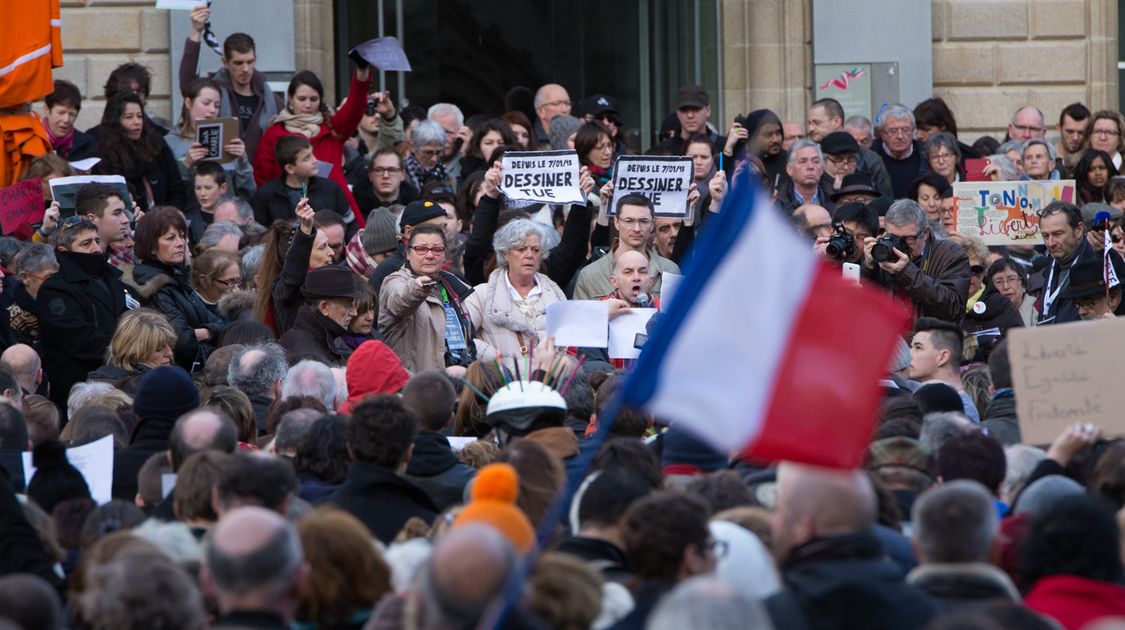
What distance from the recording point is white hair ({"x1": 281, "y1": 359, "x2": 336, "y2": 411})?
7.68 meters

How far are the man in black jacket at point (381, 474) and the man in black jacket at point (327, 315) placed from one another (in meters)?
3.15

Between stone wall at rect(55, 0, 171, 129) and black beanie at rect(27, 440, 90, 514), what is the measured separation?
31.0 ft

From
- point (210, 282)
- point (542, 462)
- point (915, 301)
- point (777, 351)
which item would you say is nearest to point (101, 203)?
point (210, 282)

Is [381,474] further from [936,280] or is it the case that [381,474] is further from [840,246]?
[936,280]

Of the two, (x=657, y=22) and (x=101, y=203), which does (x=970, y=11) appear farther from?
(x=101, y=203)

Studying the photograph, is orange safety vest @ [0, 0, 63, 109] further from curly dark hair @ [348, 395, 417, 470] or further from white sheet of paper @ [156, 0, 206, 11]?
curly dark hair @ [348, 395, 417, 470]

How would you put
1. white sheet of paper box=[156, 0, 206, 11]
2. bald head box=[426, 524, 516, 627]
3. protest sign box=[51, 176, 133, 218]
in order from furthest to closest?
1. white sheet of paper box=[156, 0, 206, 11]
2. protest sign box=[51, 176, 133, 218]
3. bald head box=[426, 524, 516, 627]

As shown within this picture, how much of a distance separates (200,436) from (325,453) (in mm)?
541

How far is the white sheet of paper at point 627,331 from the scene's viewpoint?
31.5 ft

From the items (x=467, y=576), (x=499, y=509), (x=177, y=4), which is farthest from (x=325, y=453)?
(x=177, y=4)

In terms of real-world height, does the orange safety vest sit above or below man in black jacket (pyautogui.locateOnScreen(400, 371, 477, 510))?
above

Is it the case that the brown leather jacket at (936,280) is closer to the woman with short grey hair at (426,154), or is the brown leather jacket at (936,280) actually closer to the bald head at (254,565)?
the woman with short grey hair at (426,154)

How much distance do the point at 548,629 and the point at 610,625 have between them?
12.3 inches

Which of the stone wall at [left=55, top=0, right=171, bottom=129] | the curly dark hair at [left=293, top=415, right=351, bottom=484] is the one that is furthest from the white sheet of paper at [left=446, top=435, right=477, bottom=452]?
the stone wall at [left=55, top=0, right=171, bottom=129]
